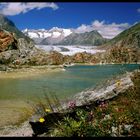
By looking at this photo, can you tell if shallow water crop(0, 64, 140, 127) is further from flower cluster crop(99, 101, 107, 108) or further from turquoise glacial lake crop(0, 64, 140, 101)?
flower cluster crop(99, 101, 107, 108)

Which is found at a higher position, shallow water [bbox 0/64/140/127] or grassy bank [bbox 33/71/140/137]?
grassy bank [bbox 33/71/140/137]

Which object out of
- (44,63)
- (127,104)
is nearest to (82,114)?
(127,104)

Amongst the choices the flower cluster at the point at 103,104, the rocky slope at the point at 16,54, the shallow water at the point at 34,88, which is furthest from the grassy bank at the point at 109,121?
the rocky slope at the point at 16,54

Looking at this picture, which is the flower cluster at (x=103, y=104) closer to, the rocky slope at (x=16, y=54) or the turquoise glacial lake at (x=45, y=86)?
the turquoise glacial lake at (x=45, y=86)

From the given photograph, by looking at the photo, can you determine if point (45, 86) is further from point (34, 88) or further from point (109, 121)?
point (109, 121)

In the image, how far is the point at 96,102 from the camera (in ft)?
27.0

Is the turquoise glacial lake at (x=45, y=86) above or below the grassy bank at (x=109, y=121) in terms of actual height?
below

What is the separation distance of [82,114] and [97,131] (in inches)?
28.8

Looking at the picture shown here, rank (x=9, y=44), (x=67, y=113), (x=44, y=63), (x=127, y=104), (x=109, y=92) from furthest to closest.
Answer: (x=44, y=63) < (x=9, y=44) < (x=109, y=92) < (x=67, y=113) < (x=127, y=104)

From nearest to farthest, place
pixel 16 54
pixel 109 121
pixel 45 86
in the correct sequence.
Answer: pixel 109 121 < pixel 45 86 < pixel 16 54

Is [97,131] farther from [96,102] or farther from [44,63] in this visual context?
[44,63]

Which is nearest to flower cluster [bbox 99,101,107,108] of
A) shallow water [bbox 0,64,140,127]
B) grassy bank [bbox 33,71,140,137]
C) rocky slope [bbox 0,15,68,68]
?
grassy bank [bbox 33,71,140,137]

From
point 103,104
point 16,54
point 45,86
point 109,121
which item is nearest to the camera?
point 109,121

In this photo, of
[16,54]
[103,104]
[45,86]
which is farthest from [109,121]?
[16,54]
